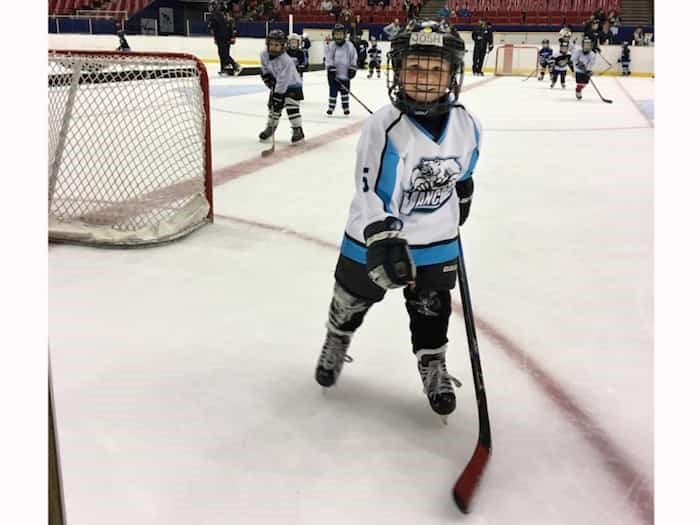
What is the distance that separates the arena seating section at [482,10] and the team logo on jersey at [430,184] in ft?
47.2

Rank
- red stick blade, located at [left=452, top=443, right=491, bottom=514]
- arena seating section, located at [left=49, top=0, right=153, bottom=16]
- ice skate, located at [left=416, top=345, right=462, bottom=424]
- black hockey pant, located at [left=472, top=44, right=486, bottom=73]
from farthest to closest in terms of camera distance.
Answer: arena seating section, located at [left=49, top=0, right=153, bottom=16] < black hockey pant, located at [left=472, top=44, right=486, bottom=73] < ice skate, located at [left=416, top=345, right=462, bottom=424] < red stick blade, located at [left=452, top=443, right=491, bottom=514]

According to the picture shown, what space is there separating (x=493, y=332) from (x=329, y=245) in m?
0.81

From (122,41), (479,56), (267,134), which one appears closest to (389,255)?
(267,134)

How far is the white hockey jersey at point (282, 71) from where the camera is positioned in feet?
13.6

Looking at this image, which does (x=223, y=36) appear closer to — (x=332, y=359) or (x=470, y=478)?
(x=332, y=359)

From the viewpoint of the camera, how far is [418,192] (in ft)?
3.55

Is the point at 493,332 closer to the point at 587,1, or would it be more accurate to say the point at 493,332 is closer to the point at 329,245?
the point at 329,245

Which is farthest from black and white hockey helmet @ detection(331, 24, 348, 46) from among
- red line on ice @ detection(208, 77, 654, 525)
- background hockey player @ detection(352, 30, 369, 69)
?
background hockey player @ detection(352, 30, 369, 69)

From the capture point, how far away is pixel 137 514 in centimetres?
93

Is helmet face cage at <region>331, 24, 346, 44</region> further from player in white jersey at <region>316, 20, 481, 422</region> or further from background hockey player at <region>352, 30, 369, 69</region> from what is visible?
background hockey player at <region>352, 30, 369, 69</region>

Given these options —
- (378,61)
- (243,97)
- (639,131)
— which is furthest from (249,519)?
(378,61)

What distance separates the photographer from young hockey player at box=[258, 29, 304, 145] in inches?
163

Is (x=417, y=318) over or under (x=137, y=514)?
over

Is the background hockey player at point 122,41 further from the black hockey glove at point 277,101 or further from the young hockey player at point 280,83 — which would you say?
the black hockey glove at point 277,101
